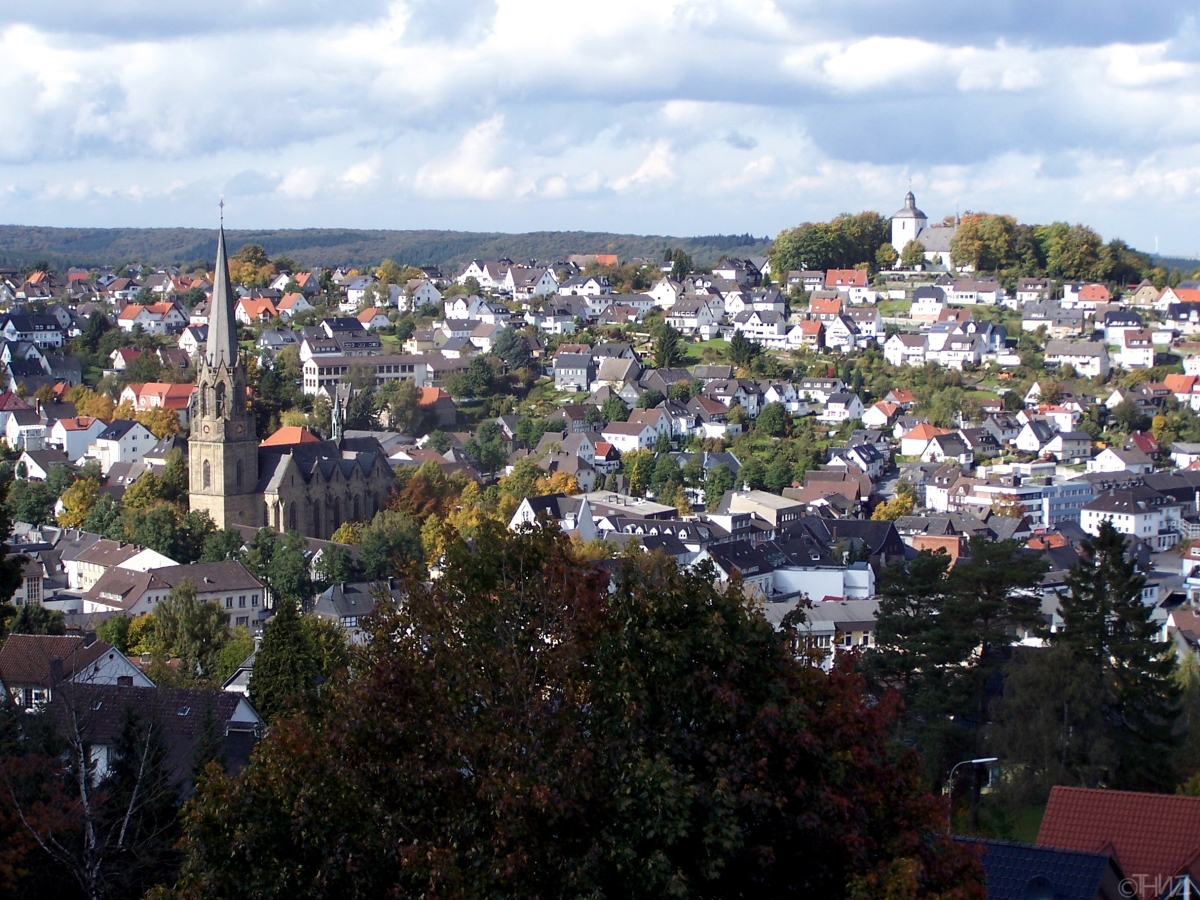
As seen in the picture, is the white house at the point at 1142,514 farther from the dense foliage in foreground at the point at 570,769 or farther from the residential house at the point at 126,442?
the dense foliage in foreground at the point at 570,769

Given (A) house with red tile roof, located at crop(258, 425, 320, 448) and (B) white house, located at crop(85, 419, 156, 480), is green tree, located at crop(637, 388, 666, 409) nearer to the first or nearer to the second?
(A) house with red tile roof, located at crop(258, 425, 320, 448)

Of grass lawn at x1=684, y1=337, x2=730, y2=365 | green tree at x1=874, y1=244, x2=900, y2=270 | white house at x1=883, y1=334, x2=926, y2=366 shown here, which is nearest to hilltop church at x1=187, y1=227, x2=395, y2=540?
grass lawn at x1=684, y1=337, x2=730, y2=365

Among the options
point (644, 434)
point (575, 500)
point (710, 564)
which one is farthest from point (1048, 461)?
point (710, 564)

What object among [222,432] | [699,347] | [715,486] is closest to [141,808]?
[222,432]

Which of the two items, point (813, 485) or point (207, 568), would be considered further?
point (813, 485)

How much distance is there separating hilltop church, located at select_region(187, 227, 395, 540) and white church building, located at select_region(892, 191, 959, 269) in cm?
6104

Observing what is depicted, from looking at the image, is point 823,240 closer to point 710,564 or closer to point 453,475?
point 453,475

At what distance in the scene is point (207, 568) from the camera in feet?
148

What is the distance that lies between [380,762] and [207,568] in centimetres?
3714

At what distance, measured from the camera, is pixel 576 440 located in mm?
66500

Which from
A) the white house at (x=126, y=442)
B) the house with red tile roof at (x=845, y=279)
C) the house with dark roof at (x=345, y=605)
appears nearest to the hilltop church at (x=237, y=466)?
the house with dark roof at (x=345, y=605)

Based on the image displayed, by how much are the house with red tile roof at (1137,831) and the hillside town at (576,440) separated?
0.16 meters

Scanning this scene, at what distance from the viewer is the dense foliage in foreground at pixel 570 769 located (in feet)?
29.0

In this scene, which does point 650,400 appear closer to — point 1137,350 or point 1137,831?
point 1137,350
